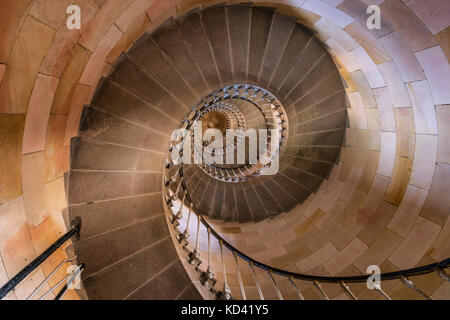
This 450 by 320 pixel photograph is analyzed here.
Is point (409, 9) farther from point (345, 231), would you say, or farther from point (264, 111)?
point (264, 111)

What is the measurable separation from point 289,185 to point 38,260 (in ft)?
17.4

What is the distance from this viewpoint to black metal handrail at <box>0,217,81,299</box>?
1.40 meters

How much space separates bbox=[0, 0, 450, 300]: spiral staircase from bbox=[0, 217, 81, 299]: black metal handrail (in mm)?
27

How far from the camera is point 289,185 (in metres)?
5.64

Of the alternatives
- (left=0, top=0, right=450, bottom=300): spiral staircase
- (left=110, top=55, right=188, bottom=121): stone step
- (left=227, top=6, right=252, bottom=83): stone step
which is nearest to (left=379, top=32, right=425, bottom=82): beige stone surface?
(left=0, top=0, right=450, bottom=300): spiral staircase

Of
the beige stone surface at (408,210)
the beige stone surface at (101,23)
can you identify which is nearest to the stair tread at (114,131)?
the beige stone surface at (101,23)

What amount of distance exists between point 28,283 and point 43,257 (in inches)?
21.9

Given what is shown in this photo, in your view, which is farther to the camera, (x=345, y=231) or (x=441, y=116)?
(x=345, y=231)

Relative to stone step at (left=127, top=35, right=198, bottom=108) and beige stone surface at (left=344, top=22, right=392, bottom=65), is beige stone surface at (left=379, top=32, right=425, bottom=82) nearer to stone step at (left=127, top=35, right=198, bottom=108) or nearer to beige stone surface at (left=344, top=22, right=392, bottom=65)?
beige stone surface at (left=344, top=22, right=392, bottom=65)

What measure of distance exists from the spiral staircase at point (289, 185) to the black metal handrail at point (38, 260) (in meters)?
0.03

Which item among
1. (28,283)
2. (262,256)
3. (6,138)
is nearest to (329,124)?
(262,256)

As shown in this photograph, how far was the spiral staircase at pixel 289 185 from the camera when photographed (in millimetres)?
2623

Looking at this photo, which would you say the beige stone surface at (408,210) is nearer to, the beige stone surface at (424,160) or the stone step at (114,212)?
the beige stone surface at (424,160)

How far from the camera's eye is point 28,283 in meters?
1.99
